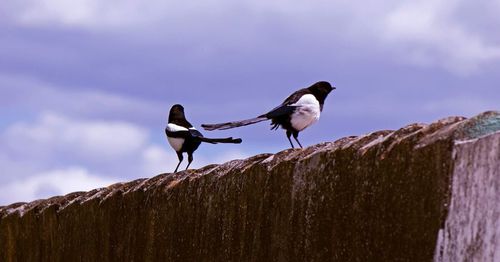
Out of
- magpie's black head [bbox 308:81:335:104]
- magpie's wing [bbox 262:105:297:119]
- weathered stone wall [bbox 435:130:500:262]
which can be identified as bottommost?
weathered stone wall [bbox 435:130:500:262]

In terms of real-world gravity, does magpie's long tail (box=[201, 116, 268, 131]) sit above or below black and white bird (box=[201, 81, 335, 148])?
below

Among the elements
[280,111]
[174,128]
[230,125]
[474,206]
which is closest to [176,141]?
[174,128]

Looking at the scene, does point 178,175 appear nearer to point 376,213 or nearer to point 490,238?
point 376,213

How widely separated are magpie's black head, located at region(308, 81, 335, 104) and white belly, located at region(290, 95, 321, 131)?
38.3 inches

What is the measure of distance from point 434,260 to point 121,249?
3748 millimetres

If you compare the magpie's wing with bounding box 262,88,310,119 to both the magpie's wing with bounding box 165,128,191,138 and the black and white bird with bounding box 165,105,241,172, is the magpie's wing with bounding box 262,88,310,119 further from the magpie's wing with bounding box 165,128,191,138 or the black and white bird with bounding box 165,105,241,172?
the magpie's wing with bounding box 165,128,191,138

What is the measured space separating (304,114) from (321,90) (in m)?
1.55

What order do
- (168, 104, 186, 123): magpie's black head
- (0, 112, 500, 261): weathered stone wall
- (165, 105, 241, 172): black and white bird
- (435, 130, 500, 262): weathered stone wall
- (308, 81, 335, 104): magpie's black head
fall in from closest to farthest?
(435, 130, 500, 262): weathered stone wall → (0, 112, 500, 261): weathered stone wall → (308, 81, 335, 104): magpie's black head → (165, 105, 241, 172): black and white bird → (168, 104, 186, 123): magpie's black head

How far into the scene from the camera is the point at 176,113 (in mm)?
15758

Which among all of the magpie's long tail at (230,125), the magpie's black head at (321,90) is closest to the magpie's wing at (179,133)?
the magpie's black head at (321,90)

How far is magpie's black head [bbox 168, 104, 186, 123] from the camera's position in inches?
619

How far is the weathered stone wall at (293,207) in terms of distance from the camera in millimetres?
3945

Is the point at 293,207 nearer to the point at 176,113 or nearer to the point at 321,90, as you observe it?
the point at 321,90

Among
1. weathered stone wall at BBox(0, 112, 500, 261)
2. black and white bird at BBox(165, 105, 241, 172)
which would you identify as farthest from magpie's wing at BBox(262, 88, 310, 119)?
black and white bird at BBox(165, 105, 241, 172)
